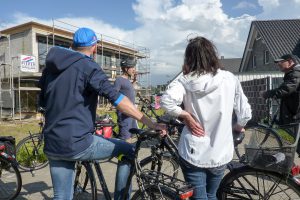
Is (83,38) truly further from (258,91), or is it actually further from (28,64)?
(28,64)

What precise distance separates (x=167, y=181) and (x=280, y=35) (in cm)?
2237

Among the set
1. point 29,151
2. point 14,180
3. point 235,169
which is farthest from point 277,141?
point 29,151

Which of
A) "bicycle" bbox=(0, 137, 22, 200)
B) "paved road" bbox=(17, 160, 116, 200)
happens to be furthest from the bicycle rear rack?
"bicycle" bbox=(0, 137, 22, 200)

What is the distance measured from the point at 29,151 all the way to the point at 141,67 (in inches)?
1166

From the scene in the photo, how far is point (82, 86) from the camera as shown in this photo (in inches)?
100

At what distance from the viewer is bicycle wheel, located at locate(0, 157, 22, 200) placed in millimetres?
4297

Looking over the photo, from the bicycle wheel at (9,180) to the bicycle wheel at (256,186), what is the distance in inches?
103

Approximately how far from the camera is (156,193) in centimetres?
269

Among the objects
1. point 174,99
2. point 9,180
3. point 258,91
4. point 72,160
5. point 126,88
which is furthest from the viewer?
point 258,91

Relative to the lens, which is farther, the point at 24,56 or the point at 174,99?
the point at 24,56

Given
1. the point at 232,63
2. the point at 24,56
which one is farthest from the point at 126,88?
the point at 232,63

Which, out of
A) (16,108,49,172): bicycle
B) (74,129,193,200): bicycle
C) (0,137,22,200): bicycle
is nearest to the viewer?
(74,129,193,200): bicycle

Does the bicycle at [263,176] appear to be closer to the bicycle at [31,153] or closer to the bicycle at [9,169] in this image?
the bicycle at [9,169]

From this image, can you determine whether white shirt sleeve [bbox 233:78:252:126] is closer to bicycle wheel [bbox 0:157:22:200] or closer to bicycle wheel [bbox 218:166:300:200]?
bicycle wheel [bbox 218:166:300:200]
